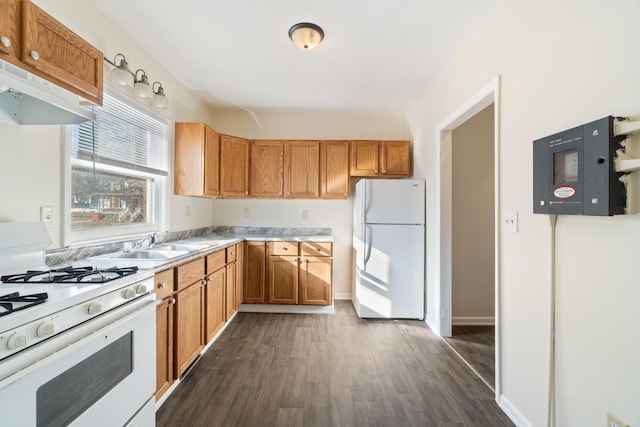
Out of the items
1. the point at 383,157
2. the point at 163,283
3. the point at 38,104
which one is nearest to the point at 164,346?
the point at 163,283

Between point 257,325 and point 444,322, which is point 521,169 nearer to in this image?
point 444,322

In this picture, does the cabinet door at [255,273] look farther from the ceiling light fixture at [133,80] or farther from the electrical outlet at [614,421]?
the electrical outlet at [614,421]

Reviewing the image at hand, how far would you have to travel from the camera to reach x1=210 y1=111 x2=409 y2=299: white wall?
3855 millimetres

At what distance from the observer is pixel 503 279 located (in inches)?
68.1

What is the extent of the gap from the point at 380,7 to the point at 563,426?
100 inches

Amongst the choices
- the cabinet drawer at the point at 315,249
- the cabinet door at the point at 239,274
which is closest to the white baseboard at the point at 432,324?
the cabinet drawer at the point at 315,249

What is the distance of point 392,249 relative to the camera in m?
3.10

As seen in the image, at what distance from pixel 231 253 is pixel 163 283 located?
3.99ft

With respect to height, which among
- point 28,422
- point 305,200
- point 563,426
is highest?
point 305,200

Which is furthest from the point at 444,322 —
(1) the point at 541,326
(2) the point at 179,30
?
(2) the point at 179,30

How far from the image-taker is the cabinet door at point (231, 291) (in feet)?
9.25

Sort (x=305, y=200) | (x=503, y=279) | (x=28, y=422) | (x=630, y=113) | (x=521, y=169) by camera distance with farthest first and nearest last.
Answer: (x=305, y=200) < (x=503, y=279) < (x=521, y=169) < (x=630, y=113) < (x=28, y=422)

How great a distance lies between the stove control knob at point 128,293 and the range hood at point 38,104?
2.77ft

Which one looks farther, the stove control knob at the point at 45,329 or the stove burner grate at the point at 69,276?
the stove burner grate at the point at 69,276
